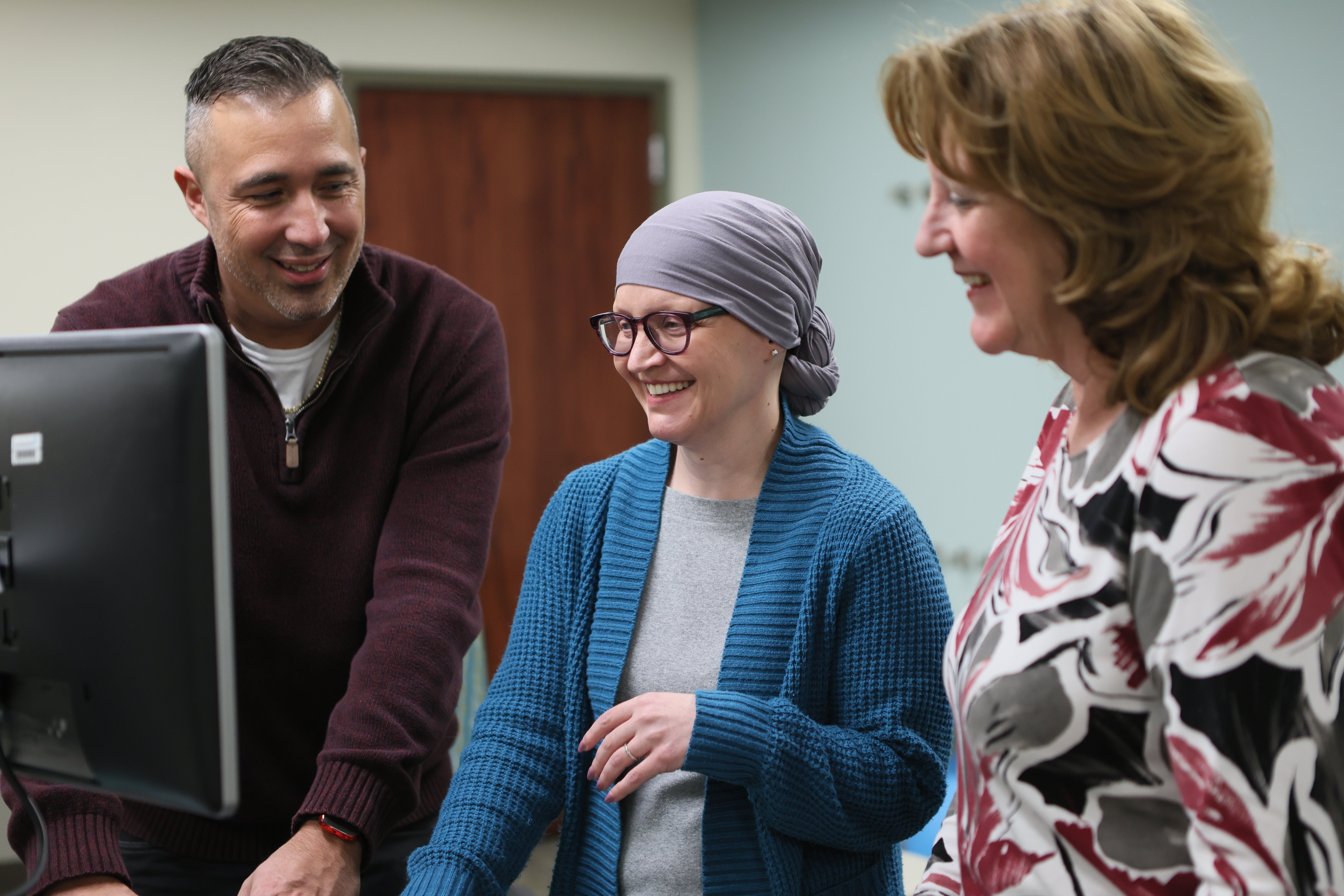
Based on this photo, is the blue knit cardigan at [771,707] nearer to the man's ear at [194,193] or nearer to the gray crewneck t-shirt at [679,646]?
the gray crewneck t-shirt at [679,646]

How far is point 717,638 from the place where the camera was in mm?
1327

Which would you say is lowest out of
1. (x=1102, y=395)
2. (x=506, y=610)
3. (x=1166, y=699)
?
(x=506, y=610)

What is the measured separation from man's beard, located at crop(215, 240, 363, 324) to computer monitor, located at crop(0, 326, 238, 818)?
22.6 inches

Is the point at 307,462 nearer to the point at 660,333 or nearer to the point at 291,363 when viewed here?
the point at 291,363

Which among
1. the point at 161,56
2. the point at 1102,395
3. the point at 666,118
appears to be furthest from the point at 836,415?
the point at 1102,395

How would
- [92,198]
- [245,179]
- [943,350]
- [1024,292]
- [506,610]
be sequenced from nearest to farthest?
[1024,292], [245,179], [943,350], [92,198], [506,610]

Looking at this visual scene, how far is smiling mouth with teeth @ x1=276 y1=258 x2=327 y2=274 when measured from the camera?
4.91 ft

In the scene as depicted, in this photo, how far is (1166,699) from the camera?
0.77 metres

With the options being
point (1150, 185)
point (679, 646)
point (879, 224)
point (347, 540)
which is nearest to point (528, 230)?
point (879, 224)

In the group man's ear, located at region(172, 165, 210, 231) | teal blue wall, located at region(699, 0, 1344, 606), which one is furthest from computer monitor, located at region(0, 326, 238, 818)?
teal blue wall, located at region(699, 0, 1344, 606)

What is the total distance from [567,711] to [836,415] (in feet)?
9.14

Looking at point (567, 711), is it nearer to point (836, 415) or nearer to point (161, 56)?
point (836, 415)

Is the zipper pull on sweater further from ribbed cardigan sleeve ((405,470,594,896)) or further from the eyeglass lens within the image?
the eyeglass lens

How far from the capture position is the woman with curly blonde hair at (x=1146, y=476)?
2.46 feet
